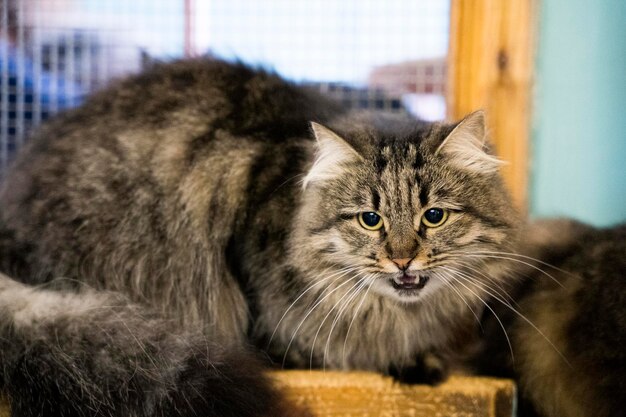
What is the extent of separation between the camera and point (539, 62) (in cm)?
201

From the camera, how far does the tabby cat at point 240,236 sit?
1306 millimetres

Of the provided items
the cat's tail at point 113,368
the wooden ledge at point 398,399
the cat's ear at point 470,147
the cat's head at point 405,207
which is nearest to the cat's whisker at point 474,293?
the cat's head at point 405,207

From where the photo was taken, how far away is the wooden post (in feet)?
6.42

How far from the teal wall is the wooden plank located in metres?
0.77

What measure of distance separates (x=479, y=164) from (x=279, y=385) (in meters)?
0.61

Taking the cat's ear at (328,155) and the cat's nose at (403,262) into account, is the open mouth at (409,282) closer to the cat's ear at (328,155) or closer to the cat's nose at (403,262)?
Answer: the cat's nose at (403,262)

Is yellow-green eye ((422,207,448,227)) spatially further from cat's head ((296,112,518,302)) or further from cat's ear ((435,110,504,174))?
cat's ear ((435,110,504,174))

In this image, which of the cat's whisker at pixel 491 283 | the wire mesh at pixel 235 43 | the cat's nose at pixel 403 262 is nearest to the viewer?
the cat's nose at pixel 403 262

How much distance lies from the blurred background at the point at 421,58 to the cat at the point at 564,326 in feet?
1.28

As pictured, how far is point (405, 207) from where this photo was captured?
1330 millimetres

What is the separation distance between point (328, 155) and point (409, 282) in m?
0.31

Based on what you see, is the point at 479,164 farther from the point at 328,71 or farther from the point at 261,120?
the point at 328,71

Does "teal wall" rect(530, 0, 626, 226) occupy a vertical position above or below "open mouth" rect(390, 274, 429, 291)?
above

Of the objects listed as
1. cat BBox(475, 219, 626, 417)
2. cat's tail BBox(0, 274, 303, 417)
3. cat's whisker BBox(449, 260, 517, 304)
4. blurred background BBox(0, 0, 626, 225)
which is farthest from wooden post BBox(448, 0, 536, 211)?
cat's tail BBox(0, 274, 303, 417)
